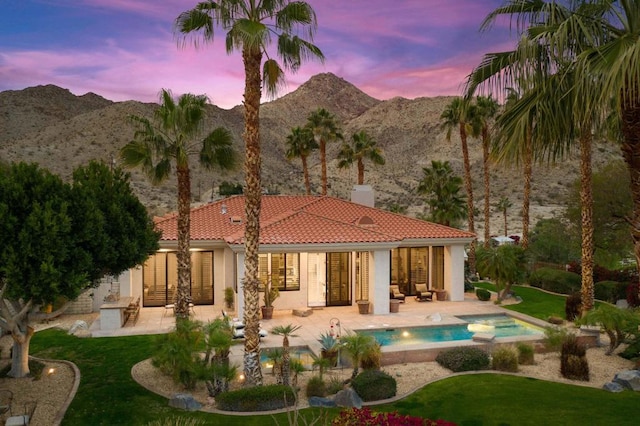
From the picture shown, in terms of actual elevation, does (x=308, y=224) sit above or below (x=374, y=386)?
above

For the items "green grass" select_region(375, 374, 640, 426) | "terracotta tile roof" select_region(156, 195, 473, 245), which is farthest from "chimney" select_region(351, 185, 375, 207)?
"green grass" select_region(375, 374, 640, 426)

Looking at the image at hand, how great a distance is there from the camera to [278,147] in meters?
97.0

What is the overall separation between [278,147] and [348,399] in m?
86.9

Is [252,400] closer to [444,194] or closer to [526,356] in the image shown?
[526,356]

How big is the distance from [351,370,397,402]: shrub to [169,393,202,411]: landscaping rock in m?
3.83

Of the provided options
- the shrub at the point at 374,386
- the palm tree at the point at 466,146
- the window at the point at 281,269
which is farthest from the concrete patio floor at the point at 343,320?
the palm tree at the point at 466,146

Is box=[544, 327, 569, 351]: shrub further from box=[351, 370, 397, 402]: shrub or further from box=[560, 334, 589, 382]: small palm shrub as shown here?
box=[351, 370, 397, 402]: shrub

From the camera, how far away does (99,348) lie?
56.6 ft

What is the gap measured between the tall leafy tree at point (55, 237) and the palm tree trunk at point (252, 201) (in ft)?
9.82

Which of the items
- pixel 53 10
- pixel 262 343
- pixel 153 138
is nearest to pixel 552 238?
pixel 262 343

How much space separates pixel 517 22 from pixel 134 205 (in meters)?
10.3

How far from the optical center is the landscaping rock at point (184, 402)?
12.0m

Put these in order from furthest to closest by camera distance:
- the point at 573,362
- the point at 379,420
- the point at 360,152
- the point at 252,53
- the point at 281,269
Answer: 1. the point at 360,152
2. the point at 281,269
3. the point at 573,362
4. the point at 252,53
5. the point at 379,420

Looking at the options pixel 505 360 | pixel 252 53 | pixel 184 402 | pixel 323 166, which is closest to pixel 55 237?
pixel 184 402
